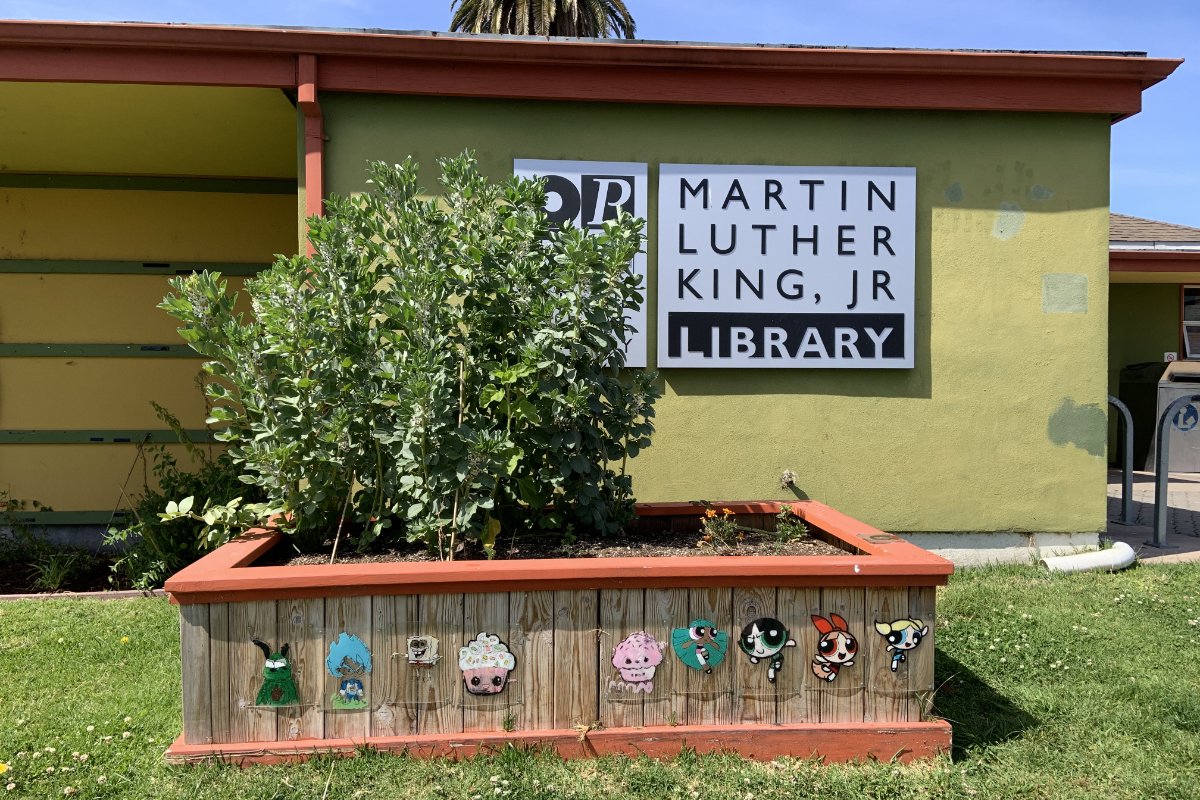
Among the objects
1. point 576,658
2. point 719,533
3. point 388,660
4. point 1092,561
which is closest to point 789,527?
point 719,533

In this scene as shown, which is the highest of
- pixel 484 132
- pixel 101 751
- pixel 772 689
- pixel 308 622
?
pixel 484 132

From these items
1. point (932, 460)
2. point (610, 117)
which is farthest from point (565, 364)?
point (932, 460)

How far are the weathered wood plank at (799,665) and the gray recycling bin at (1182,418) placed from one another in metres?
10.4

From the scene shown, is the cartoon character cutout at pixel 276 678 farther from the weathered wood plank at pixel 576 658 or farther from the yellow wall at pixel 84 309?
the yellow wall at pixel 84 309

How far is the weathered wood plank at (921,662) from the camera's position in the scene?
9.96 feet

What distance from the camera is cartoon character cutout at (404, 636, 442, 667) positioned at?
2.94 meters

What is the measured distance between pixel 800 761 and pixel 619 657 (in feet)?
2.40

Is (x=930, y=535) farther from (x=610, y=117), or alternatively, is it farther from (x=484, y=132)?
(x=484, y=132)

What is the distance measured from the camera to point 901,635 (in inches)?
120

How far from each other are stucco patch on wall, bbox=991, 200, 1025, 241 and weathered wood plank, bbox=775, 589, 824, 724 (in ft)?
12.0

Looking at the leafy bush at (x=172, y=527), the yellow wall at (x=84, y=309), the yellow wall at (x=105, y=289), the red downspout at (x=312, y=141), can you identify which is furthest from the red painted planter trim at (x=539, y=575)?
the yellow wall at (x=84, y=309)

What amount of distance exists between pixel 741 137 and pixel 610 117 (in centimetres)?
85

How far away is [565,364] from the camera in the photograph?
11.3ft

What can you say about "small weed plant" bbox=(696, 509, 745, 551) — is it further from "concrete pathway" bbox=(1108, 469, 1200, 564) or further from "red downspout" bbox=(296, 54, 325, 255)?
"concrete pathway" bbox=(1108, 469, 1200, 564)
